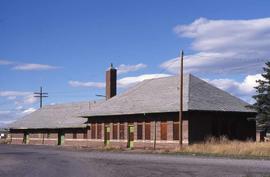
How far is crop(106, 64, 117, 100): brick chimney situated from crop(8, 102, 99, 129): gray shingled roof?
3.59 metres

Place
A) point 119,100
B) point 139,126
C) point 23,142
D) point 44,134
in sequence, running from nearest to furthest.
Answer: point 139,126
point 119,100
point 44,134
point 23,142

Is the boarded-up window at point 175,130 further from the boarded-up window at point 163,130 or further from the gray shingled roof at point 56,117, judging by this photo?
the gray shingled roof at point 56,117

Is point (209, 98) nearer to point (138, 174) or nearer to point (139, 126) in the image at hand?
point (139, 126)

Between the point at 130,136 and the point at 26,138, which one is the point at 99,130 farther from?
the point at 26,138

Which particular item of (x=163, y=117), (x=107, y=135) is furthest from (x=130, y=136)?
(x=163, y=117)

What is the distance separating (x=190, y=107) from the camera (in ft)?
152

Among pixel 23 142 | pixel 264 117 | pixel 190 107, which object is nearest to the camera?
pixel 190 107

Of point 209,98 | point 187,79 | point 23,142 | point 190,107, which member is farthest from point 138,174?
point 23,142

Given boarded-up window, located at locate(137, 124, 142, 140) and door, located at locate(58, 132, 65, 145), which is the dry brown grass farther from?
door, located at locate(58, 132, 65, 145)

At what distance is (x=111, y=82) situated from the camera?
67.9 m

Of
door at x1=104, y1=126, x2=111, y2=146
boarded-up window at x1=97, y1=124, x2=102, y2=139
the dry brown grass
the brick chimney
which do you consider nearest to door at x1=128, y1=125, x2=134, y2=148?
door at x1=104, y1=126, x2=111, y2=146

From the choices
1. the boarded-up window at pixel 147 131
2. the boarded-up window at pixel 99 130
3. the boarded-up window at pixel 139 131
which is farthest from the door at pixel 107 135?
the boarded-up window at pixel 147 131

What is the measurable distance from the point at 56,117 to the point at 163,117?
2953 cm

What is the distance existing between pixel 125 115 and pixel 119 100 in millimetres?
4202
